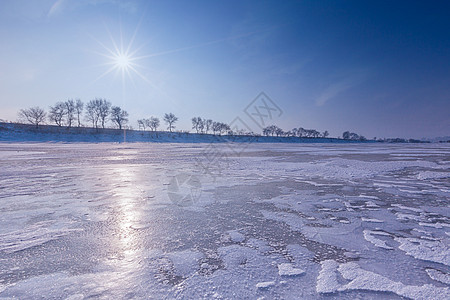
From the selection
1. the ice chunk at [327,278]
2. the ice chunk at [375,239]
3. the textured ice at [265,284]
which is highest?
the ice chunk at [375,239]

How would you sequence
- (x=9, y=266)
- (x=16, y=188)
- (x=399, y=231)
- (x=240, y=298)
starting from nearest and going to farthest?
(x=240, y=298) → (x=9, y=266) → (x=399, y=231) → (x=16, y=188)

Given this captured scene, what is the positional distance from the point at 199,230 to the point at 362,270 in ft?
6.49

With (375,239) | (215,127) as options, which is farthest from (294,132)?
(375,239)

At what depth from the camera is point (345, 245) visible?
245cm

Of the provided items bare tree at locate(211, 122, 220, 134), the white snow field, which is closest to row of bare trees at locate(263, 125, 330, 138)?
bare tree at locate(211, 122, 220, 134)

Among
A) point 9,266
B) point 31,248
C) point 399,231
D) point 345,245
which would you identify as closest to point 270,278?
point 345,245

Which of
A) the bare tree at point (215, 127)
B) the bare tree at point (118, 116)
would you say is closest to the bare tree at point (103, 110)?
the bare tree at point (118, 116)

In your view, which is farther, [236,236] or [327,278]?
[236,236]

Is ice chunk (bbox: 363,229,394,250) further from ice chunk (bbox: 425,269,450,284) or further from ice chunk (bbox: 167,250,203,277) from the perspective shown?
ice chunk (bbox: 167,250,203,277)

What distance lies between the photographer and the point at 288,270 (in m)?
1.97

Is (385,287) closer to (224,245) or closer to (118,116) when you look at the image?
(224,245)

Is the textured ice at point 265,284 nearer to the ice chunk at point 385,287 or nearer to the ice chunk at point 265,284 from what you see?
the ice chunk at point 265,284

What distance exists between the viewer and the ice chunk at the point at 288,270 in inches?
75.3

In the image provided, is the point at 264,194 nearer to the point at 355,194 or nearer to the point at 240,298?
the point at 355,194
